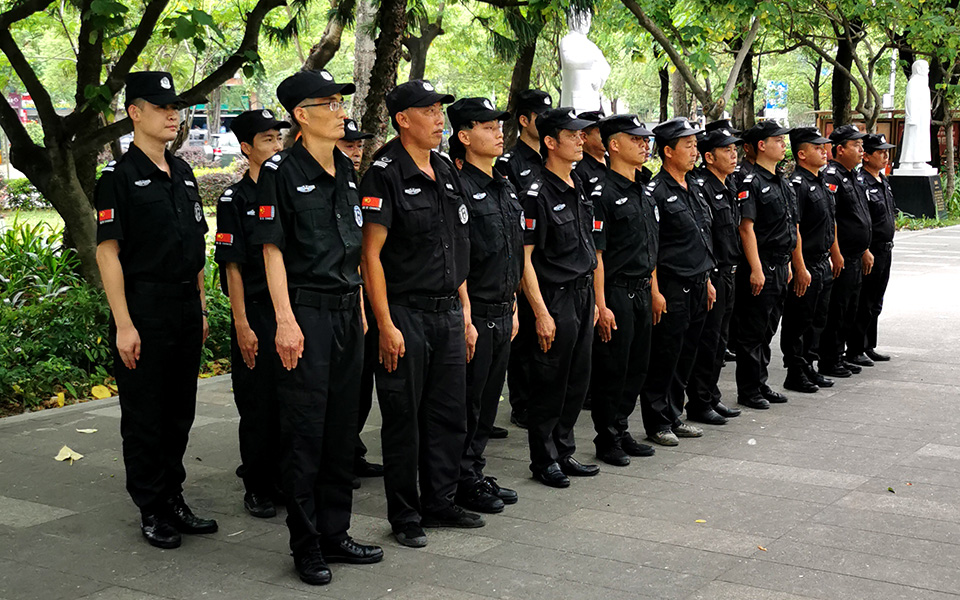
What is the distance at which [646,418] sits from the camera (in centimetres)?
691

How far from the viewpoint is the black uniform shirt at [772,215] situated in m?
7.92

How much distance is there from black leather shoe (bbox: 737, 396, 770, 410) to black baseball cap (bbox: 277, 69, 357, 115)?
4.41 m

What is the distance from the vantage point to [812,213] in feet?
27.9

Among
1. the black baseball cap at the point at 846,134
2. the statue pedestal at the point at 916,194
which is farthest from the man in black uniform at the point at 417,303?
the statue pedestal at the point at 916,194

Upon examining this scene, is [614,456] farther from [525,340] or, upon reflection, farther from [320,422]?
[320,422]

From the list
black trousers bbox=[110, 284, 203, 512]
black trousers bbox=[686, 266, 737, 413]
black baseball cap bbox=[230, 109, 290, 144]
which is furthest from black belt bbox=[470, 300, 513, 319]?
black trousers bbox=[686, 266, 737, 413]

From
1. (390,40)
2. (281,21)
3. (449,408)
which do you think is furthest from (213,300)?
(281,21)

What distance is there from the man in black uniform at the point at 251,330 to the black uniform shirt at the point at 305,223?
532mm

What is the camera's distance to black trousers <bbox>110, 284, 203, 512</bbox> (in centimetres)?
492

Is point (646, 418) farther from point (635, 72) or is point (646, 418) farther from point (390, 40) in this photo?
point (635, 72)

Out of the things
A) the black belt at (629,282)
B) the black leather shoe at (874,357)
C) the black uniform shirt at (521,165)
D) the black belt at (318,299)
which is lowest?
the black leather shoe at (874,357)

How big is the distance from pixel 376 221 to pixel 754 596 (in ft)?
7.18

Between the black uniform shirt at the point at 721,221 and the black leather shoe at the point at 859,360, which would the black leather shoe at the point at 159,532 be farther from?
the black leather shoe at the point at 859,360

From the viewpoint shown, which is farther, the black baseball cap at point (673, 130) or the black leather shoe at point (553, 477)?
the black baseball cap at point (673, 130)
